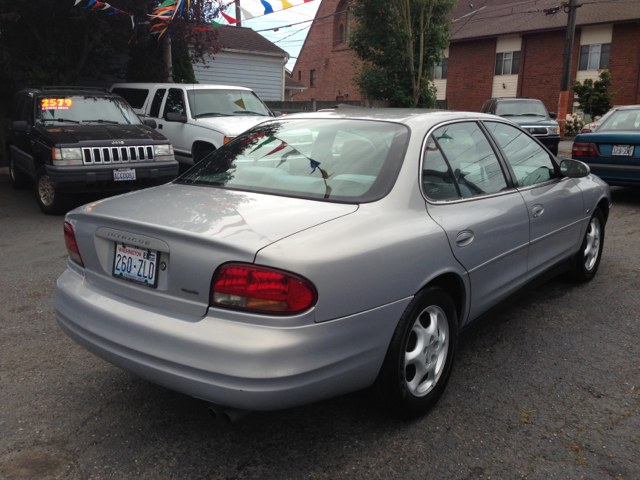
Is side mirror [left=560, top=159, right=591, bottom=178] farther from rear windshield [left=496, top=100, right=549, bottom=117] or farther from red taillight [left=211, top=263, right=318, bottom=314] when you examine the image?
rear windshield [left=496, top=100, right=549, bottom=117]

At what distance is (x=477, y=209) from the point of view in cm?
330

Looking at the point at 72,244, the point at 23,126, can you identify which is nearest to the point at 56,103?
the point at 23,126

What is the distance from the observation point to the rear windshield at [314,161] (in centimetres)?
291

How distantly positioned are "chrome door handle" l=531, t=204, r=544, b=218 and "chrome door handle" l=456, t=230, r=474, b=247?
3.13 feet

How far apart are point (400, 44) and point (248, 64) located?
6399 millimetres

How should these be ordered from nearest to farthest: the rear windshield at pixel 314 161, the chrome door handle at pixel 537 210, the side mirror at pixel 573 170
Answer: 1. the rear windshield at pixel 314 161
2. the chrome door handle at pixel 537 210
3. the side mirror at pixel 573 170

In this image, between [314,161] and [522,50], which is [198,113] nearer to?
[314,161]

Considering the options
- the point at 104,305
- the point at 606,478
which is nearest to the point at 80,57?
the point at 104,305

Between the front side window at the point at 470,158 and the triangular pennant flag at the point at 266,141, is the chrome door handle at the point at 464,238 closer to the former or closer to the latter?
the front side window at the point at 470,158

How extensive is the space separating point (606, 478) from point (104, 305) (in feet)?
7.88

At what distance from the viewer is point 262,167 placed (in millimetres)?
3291

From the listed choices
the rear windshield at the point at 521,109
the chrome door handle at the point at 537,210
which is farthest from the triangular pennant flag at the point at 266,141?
the rear windshield at the point at 521,109

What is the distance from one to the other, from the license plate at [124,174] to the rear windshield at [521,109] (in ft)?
38.3

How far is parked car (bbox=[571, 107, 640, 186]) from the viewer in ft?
27.8
